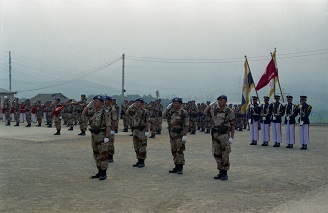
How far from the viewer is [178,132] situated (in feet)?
31.2

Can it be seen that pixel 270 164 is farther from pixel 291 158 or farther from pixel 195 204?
pixel 195 204

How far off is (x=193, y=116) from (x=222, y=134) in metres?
14.2

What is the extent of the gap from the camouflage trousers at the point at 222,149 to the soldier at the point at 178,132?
3.02 feet

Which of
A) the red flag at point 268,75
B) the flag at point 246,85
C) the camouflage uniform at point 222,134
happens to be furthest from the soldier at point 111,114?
the red flag at point 268,75

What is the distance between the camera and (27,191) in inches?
287

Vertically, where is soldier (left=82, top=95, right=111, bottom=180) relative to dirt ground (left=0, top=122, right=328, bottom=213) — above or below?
above

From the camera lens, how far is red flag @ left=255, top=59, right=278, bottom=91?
56.1ft

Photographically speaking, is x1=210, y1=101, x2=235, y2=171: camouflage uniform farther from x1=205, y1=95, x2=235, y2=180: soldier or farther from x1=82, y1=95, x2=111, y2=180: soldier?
x1=82, y1=95, x2=111, y2=180: soldier

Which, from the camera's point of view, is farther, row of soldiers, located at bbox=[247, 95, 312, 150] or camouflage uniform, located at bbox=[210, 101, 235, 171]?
row of soldiers, located at bbox=[247, 95, 312, 150]

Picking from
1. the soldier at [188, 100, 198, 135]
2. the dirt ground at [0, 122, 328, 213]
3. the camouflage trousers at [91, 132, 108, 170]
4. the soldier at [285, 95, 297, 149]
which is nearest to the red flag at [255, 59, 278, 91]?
the soldier at [285, 95, 297, 149]

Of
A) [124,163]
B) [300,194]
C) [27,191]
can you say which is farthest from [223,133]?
[27,191]

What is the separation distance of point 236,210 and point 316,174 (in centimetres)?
446

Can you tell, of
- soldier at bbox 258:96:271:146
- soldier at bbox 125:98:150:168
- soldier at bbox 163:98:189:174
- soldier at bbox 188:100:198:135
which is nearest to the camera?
soldier at bbox 163:98:189:174

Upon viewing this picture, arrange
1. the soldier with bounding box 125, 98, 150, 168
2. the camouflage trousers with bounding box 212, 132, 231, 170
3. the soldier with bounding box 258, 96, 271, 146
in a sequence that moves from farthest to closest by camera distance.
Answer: the soldier with bounding box 258, 96, 271, 146, the soldier with bounding box 125, 98, 150, 168, the camouflage trousers with bounding box 212, 132, 231, 170
